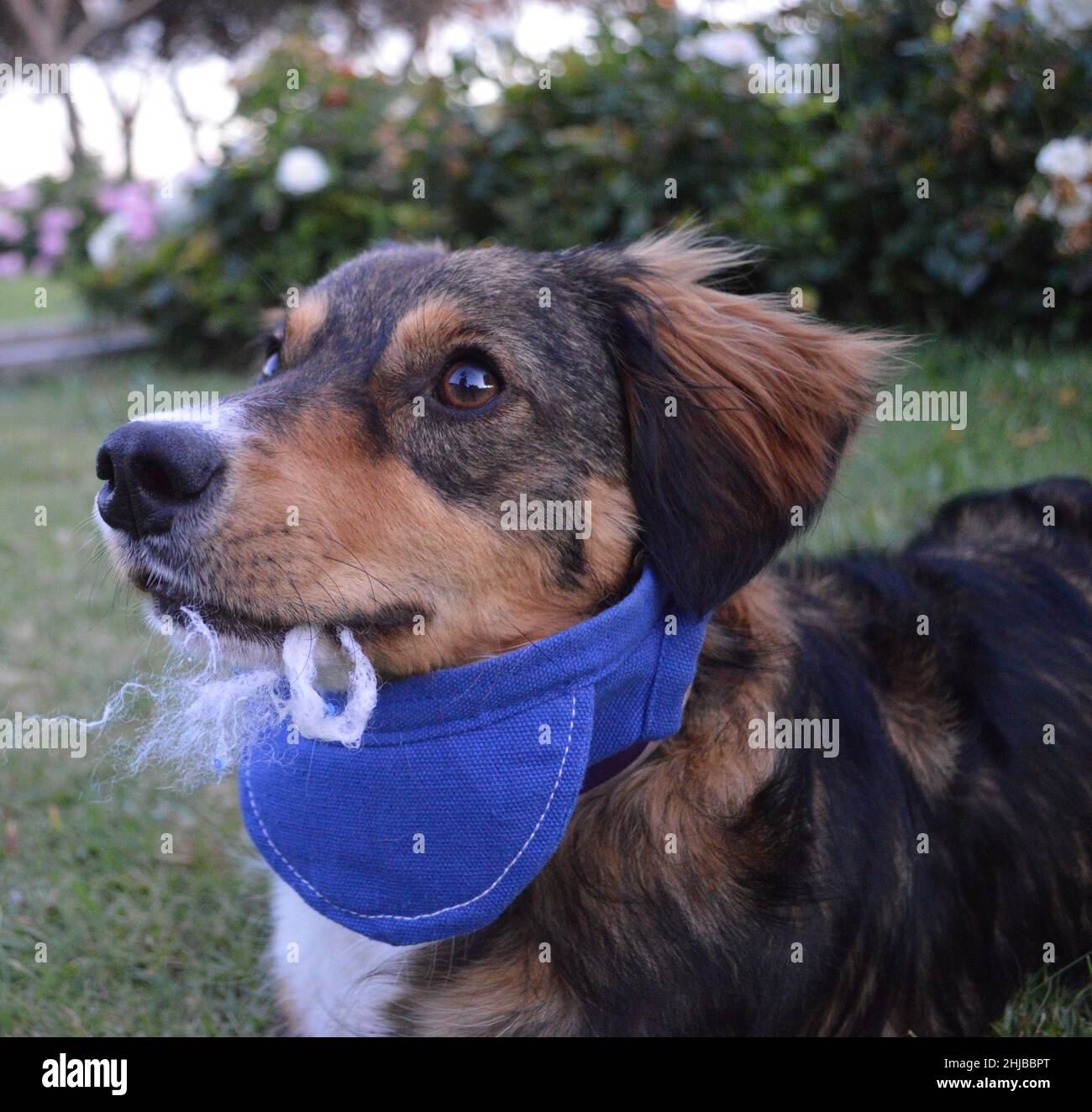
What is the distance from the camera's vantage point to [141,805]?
4094 millimetres

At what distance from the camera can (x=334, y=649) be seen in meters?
2.30

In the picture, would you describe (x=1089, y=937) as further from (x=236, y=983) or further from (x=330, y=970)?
(x=236, y=983)

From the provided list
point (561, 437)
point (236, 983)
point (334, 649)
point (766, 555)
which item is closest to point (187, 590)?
point (334, 649)

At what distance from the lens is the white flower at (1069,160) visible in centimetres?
588

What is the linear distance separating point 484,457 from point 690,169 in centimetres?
691

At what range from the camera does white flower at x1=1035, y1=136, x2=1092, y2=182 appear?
19.3 ft

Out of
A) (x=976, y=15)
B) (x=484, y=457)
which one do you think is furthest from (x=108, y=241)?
(x=484, y=457)

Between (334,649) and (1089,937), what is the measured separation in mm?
2116

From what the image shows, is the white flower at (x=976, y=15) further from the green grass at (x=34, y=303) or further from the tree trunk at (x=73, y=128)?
the tree trunk at (x=73, y=128)

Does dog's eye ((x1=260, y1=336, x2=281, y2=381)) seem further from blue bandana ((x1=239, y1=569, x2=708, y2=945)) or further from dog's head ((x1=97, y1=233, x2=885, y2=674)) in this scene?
blue bandana ((x1=239, y1=569, x2=708, y2=945))

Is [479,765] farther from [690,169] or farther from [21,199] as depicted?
[21,199]

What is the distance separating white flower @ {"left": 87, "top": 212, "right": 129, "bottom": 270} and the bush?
151 millimetres

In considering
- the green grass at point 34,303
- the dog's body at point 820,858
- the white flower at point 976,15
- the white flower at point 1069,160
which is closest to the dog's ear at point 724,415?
the dog's body at point 820,858

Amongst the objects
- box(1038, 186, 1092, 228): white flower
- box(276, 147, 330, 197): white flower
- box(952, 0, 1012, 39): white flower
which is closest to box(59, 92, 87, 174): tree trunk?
box(276, 147, 330, 197): white flower
